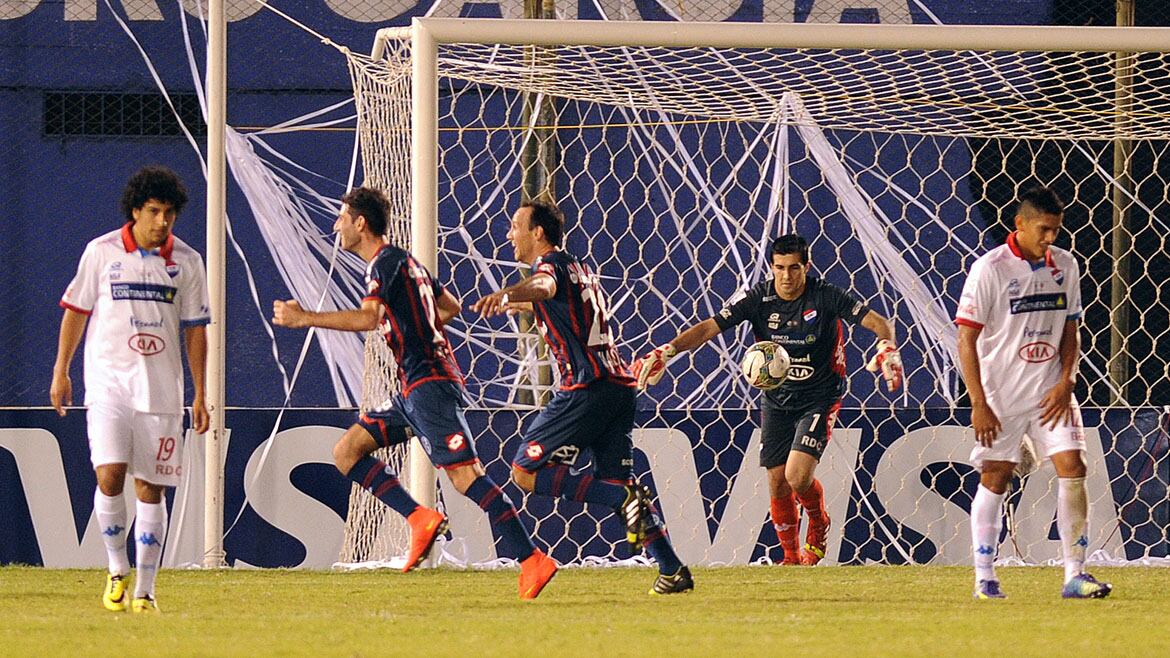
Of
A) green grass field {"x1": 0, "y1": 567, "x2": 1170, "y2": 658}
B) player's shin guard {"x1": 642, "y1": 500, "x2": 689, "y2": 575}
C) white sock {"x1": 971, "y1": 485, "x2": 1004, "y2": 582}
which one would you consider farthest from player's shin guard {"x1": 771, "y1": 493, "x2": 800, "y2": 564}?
white sock {"x1": 971, "y1": 485, "x2": 1004, "y2": 582}

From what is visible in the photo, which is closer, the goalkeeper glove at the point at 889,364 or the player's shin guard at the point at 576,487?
the player's shin guard at the point at 576,487

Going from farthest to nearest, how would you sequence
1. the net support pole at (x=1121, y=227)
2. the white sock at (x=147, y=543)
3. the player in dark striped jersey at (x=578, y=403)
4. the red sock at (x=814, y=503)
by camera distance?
the net support pole at (x=1121, y=227), the red sock at (x=814, y=503), the player in dark striped jersey at (x=578, y=403), the white sock at (x=147, y=543)

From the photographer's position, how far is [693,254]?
10.5 meters

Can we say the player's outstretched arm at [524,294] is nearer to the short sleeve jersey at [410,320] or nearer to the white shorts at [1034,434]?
the short sleeve jersey at [410,320]

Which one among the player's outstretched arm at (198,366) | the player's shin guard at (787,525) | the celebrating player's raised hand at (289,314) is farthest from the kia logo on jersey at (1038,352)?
the player's outstretched arm at (198,366)

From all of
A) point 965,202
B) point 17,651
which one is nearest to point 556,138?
point 965,202

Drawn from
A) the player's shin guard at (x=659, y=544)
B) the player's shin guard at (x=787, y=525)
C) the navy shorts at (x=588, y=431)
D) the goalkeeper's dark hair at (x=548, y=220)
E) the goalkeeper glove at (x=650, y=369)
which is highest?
the goalkeeper's dark hair at (x=548, y=220)

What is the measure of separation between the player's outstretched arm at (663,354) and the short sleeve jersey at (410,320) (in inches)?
43.0

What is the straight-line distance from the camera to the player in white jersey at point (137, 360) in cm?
550

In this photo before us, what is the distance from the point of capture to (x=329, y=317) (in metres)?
5.70

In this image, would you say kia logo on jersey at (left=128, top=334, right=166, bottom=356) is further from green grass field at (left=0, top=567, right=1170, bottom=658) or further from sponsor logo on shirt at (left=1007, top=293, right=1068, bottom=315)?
sponsor logo on shirt at (left=1007, top=293, right=1068, bottom=315)

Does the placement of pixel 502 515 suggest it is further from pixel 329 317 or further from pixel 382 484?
pixel 329 317

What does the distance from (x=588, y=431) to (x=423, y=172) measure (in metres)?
1.82

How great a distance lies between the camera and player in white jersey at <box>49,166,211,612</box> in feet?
18.1
